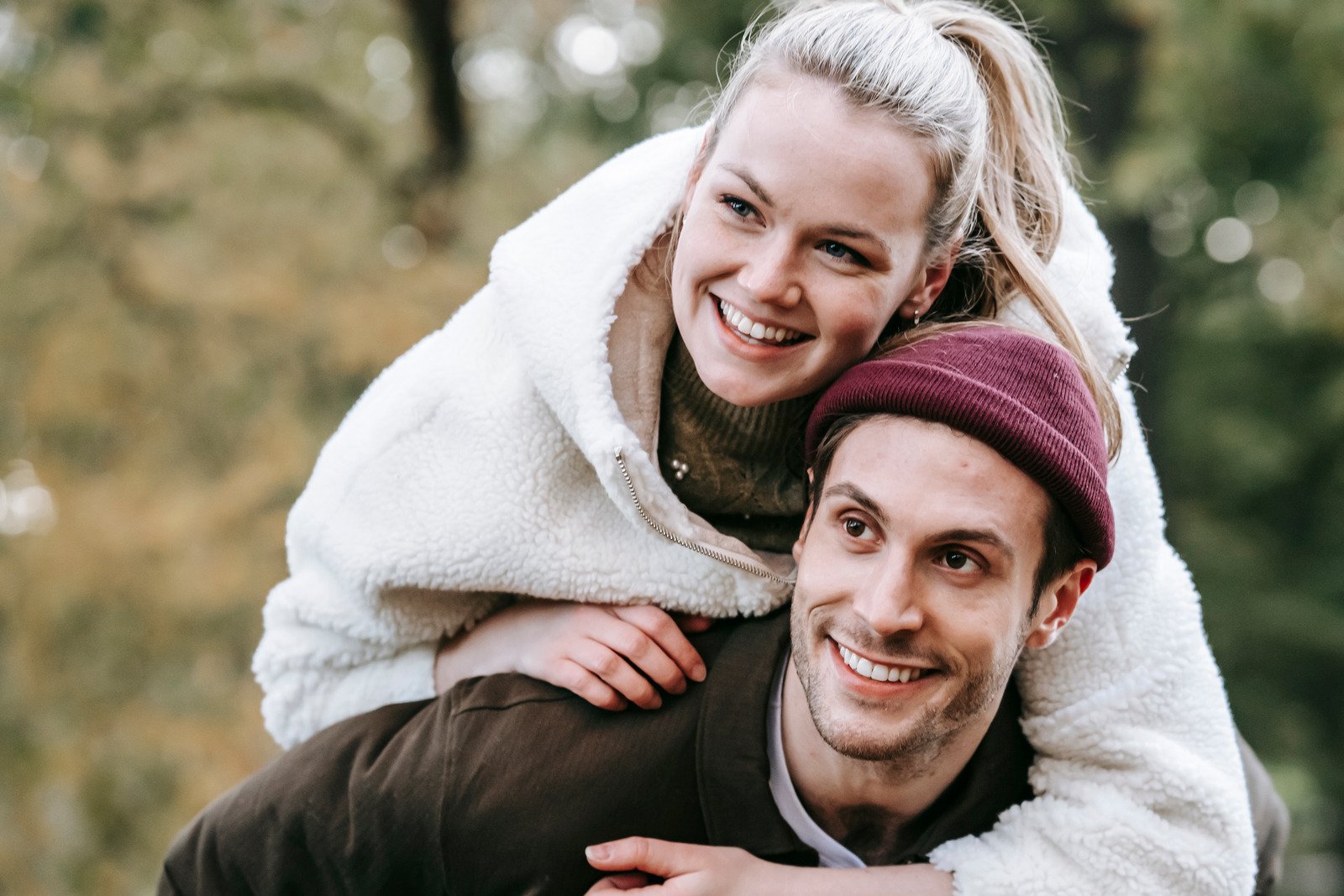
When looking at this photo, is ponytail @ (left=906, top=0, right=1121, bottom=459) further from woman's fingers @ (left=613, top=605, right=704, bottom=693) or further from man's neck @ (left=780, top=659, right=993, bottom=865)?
woman's fingers @ (left=613, top=605, right=704, bottom=693)

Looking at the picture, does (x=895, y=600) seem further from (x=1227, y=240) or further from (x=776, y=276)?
(x=1227, y=240)

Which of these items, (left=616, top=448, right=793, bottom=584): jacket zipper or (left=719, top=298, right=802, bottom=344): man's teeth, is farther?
(left=616, top=448, right=793, bottom=584): jacket zipper

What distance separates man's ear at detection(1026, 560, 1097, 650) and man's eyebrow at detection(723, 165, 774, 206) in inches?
26.7

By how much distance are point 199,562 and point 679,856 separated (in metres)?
3.53

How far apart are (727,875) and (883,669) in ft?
1.34

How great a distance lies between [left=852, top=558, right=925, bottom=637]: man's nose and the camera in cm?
174

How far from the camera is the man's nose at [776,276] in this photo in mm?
1772

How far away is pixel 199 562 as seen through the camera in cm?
496

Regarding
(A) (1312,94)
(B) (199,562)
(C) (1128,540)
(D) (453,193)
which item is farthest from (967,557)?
(A) (1312,94)

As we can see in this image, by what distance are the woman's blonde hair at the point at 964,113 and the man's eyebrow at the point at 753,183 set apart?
0.16 m

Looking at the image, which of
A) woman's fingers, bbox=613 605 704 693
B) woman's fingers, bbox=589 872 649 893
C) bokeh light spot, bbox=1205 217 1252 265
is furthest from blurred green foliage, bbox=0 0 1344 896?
woman's fingers, bbox=589 872 649 893

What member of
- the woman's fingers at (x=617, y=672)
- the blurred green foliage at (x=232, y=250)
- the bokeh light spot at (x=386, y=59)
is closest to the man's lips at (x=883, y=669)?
the woman's fingers at (x=617, y=672)

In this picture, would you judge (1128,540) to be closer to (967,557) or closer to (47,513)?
(967,557)

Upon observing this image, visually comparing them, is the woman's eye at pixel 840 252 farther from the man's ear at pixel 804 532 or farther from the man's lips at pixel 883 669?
the man's lips at pixel 883 669
